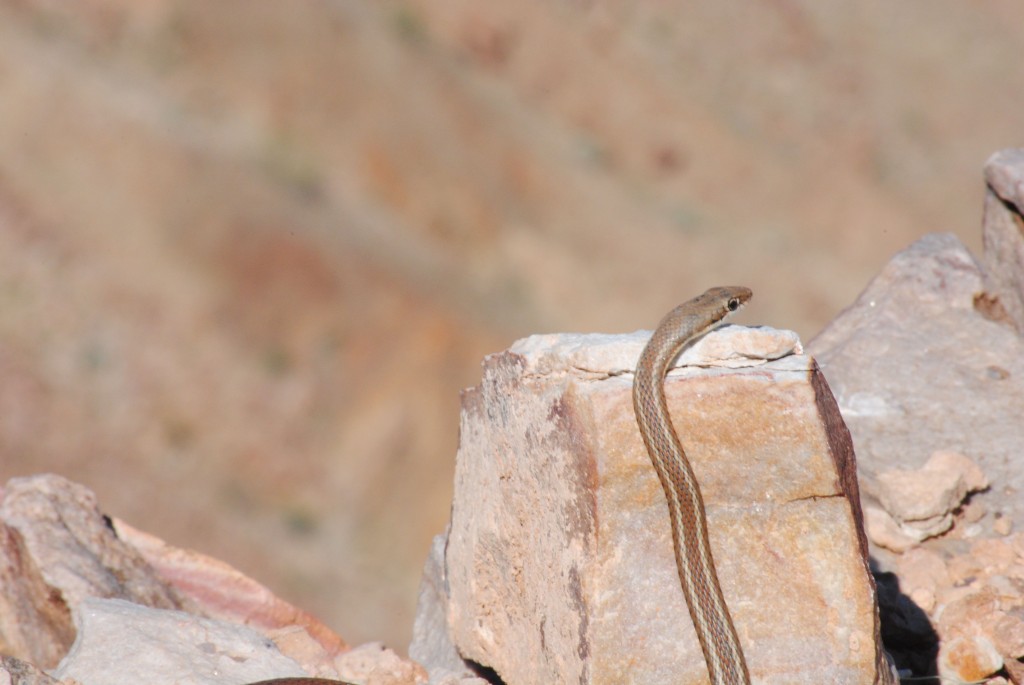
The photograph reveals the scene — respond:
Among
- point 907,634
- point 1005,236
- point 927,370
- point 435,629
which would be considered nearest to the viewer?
point 907,634

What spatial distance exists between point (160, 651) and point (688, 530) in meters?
2.33

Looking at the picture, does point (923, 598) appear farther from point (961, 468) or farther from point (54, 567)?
point (54, 567)

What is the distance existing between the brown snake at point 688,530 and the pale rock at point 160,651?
1.85m

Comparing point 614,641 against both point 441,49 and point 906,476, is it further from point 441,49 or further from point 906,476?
point 441,49

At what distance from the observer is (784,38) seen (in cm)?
3394

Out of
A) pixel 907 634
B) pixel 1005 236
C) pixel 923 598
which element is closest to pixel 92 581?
pixel 907 634

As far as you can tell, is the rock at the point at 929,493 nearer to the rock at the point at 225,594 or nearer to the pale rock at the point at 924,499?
the pale rock at the point at 924,499

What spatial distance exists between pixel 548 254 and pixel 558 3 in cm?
879

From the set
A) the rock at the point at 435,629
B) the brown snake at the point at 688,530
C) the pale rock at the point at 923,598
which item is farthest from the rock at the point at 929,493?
the rock at the point at 435,629

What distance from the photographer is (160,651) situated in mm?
4684

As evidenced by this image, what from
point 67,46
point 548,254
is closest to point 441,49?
point 548,254

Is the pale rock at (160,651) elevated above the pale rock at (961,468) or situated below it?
below

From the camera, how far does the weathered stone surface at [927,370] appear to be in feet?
20.3

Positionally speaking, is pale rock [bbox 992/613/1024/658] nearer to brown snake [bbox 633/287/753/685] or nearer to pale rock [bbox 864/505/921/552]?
pale rock [bbox 864/505/921/552]
